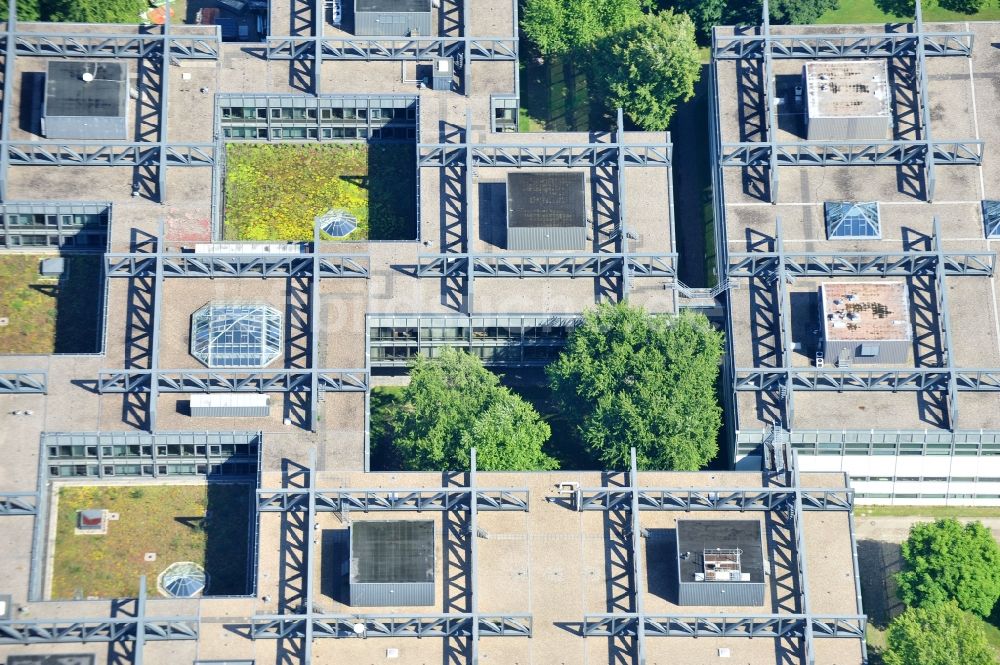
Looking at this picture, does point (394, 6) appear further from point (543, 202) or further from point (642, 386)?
point (642, 386)

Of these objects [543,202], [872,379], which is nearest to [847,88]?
[872,379]

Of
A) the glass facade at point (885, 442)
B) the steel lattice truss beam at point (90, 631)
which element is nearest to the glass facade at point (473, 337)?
the glass facade at point (885, 442)

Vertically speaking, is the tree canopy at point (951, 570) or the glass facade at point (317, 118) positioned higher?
the glass facade at point (317, 118)

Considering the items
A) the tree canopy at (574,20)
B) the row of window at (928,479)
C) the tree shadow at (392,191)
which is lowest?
the row of window at (928,479)

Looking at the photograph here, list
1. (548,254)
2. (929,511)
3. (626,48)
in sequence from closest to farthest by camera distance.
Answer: (548,254) → (929,511) → (626,48)

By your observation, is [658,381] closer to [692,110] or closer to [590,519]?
[590,519]

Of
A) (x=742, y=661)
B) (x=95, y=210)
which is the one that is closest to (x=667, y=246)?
(x=742, y=661)

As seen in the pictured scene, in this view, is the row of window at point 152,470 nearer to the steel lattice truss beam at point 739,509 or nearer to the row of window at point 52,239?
the row of window at point 52,239
